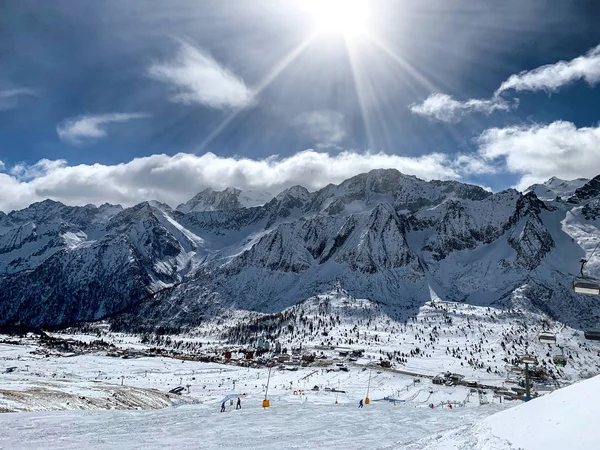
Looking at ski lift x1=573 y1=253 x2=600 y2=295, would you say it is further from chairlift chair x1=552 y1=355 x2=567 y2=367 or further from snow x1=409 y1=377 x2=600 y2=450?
chairlift chair x1=552 y1=355 x2=567 y2=367

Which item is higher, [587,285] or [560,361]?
[587,285]

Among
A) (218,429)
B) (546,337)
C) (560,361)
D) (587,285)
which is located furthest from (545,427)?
(560,361)

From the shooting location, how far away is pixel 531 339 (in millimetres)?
199875

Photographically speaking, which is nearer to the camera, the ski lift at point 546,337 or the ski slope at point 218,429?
the ski slope at point 218,429

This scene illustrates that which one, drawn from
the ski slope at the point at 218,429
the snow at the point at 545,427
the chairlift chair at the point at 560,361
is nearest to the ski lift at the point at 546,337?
the ski slope at the point at 218,429

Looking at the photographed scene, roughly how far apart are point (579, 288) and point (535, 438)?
545 centimetres

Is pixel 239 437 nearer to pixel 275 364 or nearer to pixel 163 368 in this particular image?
pixel 163 368

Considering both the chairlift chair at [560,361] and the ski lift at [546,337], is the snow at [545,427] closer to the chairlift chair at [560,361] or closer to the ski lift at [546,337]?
the ski lift at [546,337]

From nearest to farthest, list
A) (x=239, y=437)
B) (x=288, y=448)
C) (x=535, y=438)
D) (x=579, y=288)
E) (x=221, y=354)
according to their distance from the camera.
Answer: (x=535, y=438), (x=579, y=288), (x=288, y=448), (x=239, y=437), (x=221, y=354)

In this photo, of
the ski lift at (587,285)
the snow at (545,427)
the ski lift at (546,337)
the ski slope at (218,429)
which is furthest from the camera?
A: the ski lift at (546,337)

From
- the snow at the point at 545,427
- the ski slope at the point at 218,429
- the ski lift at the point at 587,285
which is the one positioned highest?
the ski lift at the point at 587,285

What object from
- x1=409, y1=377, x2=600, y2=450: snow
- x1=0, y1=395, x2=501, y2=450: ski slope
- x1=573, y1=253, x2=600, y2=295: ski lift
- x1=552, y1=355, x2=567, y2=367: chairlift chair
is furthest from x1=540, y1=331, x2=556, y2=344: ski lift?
x1=552, y1=355, x2=567, y2=367: chairlift chair

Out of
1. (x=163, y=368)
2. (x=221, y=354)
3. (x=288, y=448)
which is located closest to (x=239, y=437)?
(x=288, y=448)

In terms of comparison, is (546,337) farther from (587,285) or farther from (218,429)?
(218,429)
